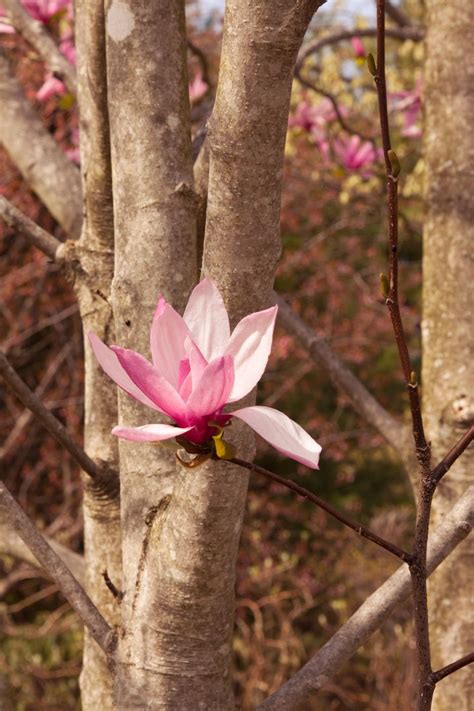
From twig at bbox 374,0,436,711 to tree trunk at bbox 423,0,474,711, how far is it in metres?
0.77

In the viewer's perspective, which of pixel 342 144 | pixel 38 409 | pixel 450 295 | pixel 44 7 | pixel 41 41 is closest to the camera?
pixel 38 409

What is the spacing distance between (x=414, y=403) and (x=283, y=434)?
11cm

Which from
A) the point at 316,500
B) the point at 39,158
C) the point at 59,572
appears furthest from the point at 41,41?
the point at 316,500

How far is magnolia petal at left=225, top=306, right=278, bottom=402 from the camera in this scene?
75 cm

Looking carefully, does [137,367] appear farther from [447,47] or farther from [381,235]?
[381,235]

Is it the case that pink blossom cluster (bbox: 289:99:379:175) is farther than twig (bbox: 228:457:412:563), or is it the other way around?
pink blossom cluster (bbox: 289:99:379:175)

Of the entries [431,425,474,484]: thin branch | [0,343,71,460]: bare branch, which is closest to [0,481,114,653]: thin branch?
[431,425,474,484]: thin branch

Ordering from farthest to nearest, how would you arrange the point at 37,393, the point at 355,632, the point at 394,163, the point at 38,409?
the point at 37,393, the point at 38,409, the point at 355,632, the point at 394,163

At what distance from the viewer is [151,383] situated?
728mm

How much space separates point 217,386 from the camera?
72 cm

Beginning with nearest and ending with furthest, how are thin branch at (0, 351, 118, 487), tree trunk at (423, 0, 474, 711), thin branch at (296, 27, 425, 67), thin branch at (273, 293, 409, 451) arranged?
1. thin branch at (0, 351, 118, 487)
2. tree trunk at (423, 0, 474, 711)
3. thin branch at (273, 293, 409, 451)
4. thin branch at (296, 27, 425, 67)

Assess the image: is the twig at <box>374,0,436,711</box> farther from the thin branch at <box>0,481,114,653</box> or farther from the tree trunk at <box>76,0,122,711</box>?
the tree trunk at <box>76,0,122,711</box>

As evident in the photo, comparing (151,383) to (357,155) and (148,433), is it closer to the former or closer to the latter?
(148,433)

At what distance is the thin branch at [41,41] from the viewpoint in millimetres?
1825
